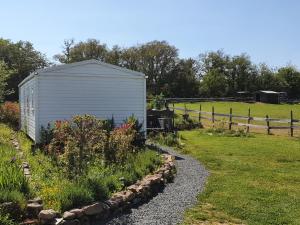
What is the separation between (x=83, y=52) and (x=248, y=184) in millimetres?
57046

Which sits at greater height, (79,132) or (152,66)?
(152,66)

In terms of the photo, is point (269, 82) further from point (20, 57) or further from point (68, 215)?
point (68, 215)

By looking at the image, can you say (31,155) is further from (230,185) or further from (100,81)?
(230,185)

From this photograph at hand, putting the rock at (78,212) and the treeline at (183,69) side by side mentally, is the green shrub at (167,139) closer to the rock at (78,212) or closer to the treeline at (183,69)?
the rock at (78,212)

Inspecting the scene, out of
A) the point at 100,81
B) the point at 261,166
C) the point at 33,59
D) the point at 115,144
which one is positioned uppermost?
the point at 33,59

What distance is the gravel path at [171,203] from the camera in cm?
725

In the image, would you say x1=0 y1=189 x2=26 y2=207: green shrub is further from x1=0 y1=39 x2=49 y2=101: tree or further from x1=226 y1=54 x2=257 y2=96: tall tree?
x1=226 y1=54 x2=257 y2=96: tall tree

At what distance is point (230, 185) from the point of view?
973 centimetres

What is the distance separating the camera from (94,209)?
7.08 meters

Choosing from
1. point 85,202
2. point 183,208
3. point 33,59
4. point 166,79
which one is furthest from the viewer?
point 166,79

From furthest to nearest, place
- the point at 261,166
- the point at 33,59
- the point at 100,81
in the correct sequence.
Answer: the point at 33,59 < the point at 100,81 < the point at 261,166

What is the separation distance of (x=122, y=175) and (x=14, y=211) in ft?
9.83

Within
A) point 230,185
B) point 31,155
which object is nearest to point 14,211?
point 230,185

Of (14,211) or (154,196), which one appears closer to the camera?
(14,211)
